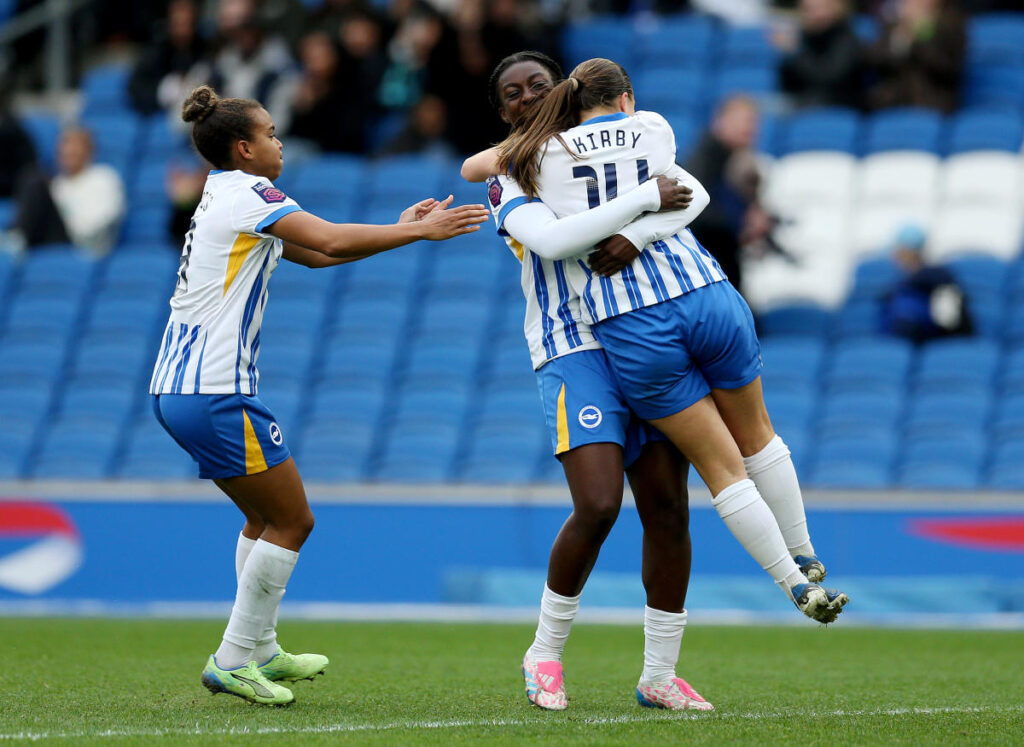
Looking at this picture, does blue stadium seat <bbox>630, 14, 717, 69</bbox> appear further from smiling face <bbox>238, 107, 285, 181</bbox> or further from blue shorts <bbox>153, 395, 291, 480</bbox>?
blue shorts <bbox>153, 395, 291, 480</bbox>

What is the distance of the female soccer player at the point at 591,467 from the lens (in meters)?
4.43

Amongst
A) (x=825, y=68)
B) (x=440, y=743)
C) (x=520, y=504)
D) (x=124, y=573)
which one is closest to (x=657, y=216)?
(x=440, y=743)

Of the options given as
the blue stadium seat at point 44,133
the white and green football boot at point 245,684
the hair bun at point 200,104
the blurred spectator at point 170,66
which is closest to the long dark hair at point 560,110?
the hair bun at point 200,104

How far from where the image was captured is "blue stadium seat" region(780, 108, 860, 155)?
12.2m

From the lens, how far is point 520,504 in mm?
9227

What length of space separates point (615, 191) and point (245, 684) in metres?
2.05

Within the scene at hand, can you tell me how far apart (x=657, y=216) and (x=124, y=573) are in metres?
6.24

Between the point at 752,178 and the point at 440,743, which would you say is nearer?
the point at 440,743

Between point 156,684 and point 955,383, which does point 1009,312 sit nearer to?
point 955,383

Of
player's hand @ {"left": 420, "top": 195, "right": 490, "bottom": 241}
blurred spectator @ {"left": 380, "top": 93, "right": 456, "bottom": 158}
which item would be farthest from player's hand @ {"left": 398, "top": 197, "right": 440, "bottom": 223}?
blurred spectator @ {"left": 380, "top": 93, "right": 456, "bottom": 158}

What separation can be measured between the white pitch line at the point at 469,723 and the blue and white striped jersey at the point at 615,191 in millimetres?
1285

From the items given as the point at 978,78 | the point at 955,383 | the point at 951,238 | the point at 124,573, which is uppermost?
the point at 978,78

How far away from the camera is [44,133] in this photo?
13953 mm

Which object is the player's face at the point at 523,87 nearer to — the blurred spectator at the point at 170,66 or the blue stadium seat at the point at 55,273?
the blue stadium seat at the point at 55,273
